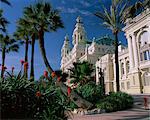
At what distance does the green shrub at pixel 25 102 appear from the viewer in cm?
775

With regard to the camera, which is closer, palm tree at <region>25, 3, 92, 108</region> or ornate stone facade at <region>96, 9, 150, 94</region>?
palm tree at <region>25, 3, 92, 108</region>

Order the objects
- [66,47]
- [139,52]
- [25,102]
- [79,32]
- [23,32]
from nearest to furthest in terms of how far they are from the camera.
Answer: [25,102]
[23,32]
[139,52]
[79,32]
[66,47]

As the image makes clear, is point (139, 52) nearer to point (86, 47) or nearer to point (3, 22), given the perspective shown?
point (3, 22)

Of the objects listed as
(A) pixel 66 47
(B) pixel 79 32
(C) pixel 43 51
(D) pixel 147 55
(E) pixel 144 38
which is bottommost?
(C) pixel 43 51

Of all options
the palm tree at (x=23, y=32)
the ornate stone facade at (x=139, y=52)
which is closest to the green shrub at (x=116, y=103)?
the palm tree at (x=23, y=32)

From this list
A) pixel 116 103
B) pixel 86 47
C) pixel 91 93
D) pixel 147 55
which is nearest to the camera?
pixel 116 103

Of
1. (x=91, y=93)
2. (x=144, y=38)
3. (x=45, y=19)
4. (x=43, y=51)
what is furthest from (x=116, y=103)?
(x=144, y=38)

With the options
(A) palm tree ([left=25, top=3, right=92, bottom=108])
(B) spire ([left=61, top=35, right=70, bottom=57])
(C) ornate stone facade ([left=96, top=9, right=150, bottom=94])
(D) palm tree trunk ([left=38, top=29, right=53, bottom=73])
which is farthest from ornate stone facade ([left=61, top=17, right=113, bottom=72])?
(D) palm tree trunk ([left=38, top=29, right=53, bottom=73])

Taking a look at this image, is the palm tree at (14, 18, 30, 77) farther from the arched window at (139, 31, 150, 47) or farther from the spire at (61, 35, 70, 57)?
the spire at (61, 35, 70, 57)

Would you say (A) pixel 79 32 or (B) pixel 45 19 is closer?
(B) pixel 45 19

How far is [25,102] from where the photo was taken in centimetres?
802

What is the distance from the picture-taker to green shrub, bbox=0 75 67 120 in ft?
25.4

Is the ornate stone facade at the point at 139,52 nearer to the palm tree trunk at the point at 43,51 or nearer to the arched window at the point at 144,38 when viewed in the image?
the arched window at the point at 144,38

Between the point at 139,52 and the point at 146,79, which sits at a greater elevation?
the point at 139,52
